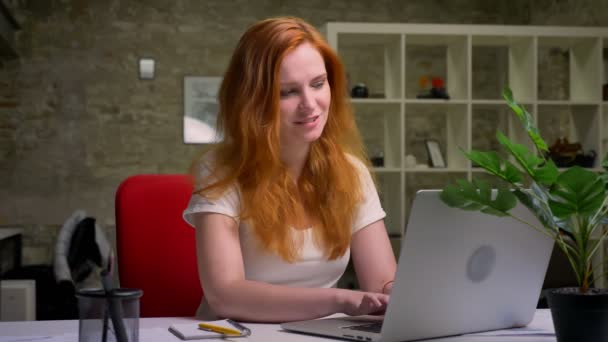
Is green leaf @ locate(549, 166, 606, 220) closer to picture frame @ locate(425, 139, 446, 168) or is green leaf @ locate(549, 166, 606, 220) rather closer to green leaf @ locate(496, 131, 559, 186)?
green leaf @ locate(496, 131, 559, 186)

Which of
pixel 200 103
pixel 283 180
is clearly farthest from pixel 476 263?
pixel 200 103

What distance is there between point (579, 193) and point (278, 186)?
2.85 ft

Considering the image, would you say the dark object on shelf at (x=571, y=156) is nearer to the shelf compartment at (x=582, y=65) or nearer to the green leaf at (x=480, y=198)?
the shelf compartment at (x=582, y=65)

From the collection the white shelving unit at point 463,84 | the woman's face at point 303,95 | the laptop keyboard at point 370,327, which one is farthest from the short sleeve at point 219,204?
the white shelving unit at point 463,84

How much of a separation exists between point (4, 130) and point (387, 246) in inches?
243

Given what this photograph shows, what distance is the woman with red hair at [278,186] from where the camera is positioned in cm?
172

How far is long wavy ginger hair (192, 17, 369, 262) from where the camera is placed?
1760 mm

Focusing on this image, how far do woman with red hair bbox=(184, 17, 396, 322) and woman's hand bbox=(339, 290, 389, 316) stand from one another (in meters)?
0.20

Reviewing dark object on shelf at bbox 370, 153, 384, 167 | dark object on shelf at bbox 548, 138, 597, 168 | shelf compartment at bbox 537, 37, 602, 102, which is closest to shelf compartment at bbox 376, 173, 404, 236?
dark object on shelf at bbox 370, 153, 384, 167

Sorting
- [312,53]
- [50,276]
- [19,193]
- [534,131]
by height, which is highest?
[312,53]

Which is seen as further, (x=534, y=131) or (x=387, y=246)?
(x=387, y=246)

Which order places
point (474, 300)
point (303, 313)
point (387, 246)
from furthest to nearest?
point (387, 246)
point (303, 313)
point (474, 300)

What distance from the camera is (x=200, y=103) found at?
7.51 metres

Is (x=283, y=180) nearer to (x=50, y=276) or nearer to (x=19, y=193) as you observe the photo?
(x=50, y=276)
